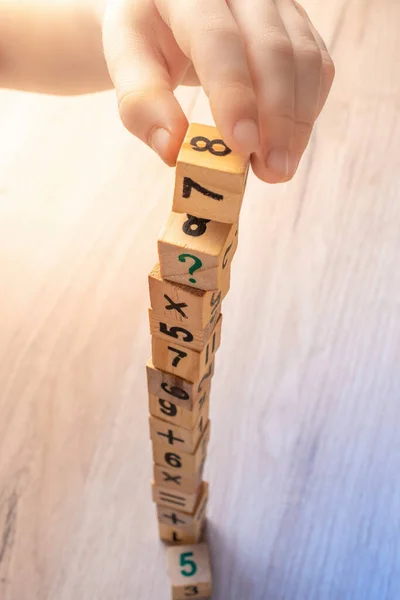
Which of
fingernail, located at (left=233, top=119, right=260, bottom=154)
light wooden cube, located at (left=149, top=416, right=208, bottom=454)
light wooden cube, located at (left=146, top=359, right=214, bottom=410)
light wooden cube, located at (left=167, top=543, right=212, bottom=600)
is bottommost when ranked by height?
light wooden cube, located at (left=167, top=543, right=212, bottom=600)

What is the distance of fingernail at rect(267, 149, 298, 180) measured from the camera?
17.8 inches

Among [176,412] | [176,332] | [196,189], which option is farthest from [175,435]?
[196,189]

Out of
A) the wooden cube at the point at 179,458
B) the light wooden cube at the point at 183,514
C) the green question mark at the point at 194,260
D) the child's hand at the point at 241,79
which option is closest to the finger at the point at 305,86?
the child's hand at the point at 241,79

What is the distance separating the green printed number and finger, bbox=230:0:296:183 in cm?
51

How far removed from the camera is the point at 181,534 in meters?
0.81

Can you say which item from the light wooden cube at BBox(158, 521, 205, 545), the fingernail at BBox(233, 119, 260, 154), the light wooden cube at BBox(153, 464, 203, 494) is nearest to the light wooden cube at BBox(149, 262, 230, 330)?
the fingernail at BBox(233, 119, 260, 154)

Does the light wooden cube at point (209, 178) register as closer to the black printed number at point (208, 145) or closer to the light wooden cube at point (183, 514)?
the black printed number at point (208, 145)

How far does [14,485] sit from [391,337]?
0.57 metres

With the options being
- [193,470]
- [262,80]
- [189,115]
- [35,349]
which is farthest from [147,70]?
[189,115]

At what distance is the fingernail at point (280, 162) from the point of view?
451 mm

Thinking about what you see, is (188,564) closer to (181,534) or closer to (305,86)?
(181,534)

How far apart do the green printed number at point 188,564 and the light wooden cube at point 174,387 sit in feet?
0.94

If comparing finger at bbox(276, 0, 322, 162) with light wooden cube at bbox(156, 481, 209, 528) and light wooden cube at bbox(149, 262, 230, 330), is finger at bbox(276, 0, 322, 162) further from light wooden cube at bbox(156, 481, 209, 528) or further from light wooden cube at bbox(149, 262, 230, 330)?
light wooden cube at bbox(156, 481, 209, 528)

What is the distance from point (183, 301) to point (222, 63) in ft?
0.56
